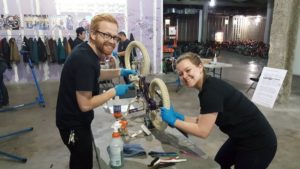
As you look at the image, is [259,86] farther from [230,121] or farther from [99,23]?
[99,23]

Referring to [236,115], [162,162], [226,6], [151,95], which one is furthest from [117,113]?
[226,6]

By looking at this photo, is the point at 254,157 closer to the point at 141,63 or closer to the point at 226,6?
the point at 141,63

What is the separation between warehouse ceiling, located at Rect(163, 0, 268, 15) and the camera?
548 inches

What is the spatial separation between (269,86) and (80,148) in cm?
402

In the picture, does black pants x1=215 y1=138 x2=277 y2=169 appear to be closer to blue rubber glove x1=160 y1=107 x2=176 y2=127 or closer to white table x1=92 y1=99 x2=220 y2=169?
white table x1=92 y1=99 x2=220 y2=169

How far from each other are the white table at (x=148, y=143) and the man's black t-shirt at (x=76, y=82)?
20 cm

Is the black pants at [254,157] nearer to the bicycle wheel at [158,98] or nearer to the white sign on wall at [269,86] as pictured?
the bicycle wheel at [158,98]

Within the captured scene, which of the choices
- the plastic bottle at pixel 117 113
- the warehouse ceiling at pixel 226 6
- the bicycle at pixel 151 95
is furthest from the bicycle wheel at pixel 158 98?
the warehouse ceiling at pixel 226 6

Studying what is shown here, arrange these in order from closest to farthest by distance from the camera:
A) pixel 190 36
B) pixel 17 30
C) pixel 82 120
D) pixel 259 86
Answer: pixel 82 120 → pixel 259 86 → pixel 17 30 → pixel 190 36

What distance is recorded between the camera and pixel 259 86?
458 cm

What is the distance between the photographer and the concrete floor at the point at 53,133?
8.93 ft

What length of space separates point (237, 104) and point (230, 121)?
11 centimetres

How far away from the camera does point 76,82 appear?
4.32 feet

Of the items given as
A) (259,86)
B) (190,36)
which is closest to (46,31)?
(259,86)
